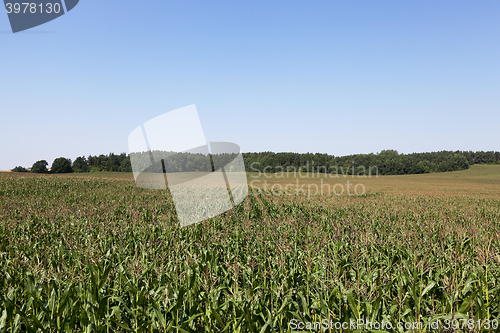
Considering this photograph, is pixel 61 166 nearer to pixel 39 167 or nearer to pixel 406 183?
pixel 39 167

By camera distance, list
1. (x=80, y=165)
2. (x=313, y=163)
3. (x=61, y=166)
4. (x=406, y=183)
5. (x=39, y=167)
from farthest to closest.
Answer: (x=313, y=163) → (x=80, y=165) → (x=61, y=166) → (x=39, y=167) → (x=406, y=183)

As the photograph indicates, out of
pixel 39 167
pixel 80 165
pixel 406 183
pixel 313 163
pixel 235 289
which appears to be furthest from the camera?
pixel 313 163

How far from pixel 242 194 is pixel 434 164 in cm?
11880

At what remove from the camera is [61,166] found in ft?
281

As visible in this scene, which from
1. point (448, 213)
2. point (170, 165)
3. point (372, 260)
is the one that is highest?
point (170, 165)

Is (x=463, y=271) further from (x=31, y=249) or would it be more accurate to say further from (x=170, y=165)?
(x=31, y=249)

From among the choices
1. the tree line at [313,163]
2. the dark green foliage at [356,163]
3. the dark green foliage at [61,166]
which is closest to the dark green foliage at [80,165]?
the tree line at [313,163]

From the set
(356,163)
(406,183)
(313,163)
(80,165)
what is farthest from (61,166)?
(356,163)

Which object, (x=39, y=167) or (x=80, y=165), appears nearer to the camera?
(x=39, y=167)

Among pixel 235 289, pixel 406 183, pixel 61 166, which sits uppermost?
pixel 61 166

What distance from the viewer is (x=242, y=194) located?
17.6 meters

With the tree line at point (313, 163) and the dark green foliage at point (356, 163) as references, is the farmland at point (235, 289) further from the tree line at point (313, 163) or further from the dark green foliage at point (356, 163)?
the dark green foliage at point (356, 163)

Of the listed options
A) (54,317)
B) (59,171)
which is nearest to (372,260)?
(54,317)

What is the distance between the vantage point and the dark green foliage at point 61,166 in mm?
84456
